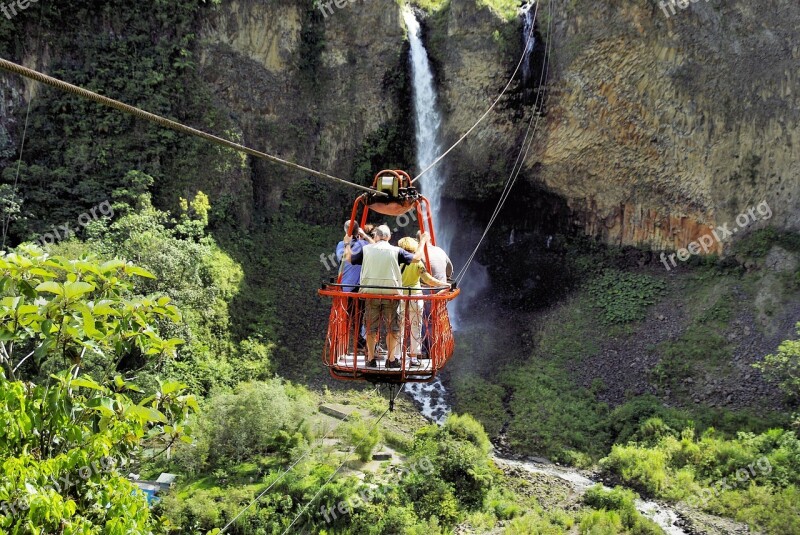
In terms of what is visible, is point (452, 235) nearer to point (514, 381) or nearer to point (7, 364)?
point (514, 381)

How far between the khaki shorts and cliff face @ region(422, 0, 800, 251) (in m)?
16.7

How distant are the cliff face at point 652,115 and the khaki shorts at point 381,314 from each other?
1672 cm

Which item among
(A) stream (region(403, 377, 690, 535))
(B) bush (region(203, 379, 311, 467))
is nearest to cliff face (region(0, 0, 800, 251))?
(A) stream (region(403, 377, 690, 535))

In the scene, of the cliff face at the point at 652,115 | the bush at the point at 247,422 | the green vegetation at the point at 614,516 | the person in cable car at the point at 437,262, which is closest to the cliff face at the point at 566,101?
the cliff face at the point at 652,115

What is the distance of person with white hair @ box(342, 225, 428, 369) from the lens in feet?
25.4

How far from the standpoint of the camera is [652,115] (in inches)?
857

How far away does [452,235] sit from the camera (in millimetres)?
25547

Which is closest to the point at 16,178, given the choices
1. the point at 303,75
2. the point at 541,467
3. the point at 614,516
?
the point at 303,75

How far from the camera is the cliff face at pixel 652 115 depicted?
2030 centimetres

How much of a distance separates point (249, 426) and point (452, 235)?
12.0 metres

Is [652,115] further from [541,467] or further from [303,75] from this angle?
[303,75]

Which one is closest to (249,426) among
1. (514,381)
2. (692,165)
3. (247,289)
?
(247,289)

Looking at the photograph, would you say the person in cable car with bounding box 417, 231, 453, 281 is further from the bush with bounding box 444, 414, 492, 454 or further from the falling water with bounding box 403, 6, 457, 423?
the falling water with bounding box 403, 6, 457, 423

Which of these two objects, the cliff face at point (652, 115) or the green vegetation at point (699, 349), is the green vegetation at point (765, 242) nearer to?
the cliff face at point (652, 115)
